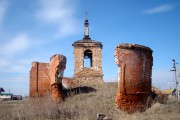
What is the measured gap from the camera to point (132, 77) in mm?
13102

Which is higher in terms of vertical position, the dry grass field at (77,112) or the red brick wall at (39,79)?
the red brick wall at (39,79)

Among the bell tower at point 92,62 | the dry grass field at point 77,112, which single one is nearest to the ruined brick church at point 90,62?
the bell tower at point 92,62

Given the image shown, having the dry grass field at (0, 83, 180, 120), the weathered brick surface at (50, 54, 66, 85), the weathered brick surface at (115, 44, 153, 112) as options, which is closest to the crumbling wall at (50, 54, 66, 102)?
the weathered brick surface at (50, 54, 66, 85)

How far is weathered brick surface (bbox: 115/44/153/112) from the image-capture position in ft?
42.2

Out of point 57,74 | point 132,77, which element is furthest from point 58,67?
point 132,77

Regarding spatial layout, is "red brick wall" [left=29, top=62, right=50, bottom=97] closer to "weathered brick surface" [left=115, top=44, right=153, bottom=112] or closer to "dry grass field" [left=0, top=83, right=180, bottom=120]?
"dry grass field" [left=0, top=83, right=180, bottom=120]

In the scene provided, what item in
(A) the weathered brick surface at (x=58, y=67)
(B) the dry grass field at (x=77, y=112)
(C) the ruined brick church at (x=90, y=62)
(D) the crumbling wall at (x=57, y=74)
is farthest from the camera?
(C) the ruined brick church at (x=90, y=62)

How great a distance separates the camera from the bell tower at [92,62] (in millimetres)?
23922

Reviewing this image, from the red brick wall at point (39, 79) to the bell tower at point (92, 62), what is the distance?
13.8 ft

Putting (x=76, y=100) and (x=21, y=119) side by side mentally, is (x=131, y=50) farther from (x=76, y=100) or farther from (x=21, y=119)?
(x=21, y=119)

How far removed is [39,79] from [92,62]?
588 cm

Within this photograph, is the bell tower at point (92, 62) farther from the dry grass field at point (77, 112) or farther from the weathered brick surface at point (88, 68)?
the dry grass field at point (77, 112)

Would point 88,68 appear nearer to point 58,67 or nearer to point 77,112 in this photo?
point 58,67

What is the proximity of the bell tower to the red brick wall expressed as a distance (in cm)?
420
